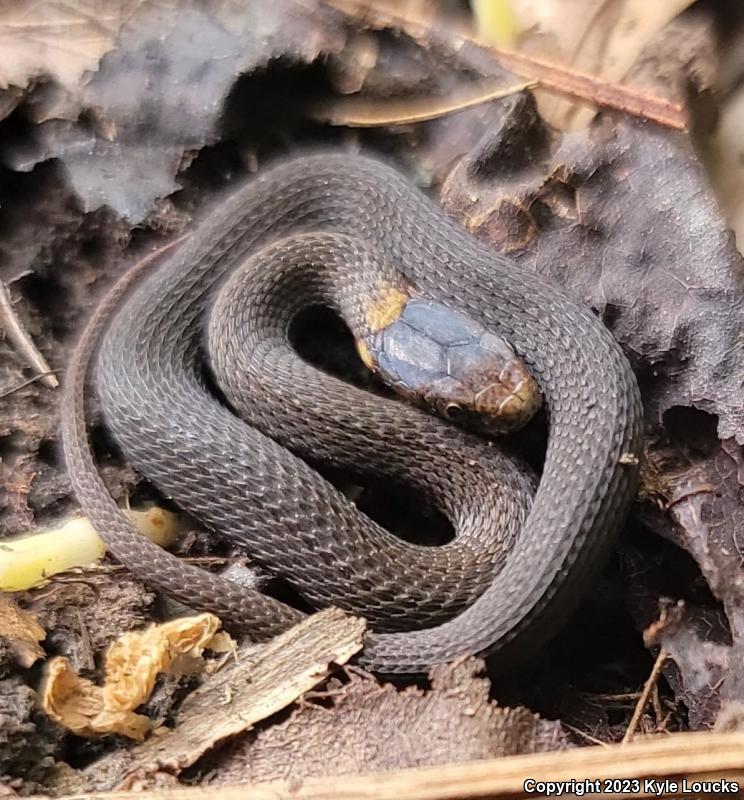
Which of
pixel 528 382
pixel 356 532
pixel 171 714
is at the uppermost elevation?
pixel 528 382

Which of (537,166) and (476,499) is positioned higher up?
(537,166)

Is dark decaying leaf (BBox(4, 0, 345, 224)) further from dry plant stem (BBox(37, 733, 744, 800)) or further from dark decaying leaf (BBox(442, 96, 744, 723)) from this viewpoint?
dry plant stem (BBox(37, 733, 744, 800))

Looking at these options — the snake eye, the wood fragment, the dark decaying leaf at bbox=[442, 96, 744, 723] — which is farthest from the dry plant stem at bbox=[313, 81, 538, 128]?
the wood fragment

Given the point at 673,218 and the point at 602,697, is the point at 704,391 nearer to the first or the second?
the point at 673,218

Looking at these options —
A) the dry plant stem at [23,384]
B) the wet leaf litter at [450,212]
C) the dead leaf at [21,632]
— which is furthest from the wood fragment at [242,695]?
the dry plant stem at [23,384]

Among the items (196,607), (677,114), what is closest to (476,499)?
(196,607)

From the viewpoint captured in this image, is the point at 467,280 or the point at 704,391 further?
the point at 467,280

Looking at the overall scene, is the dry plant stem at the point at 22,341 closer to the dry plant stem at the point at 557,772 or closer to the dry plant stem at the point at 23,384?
the dry plant stem at the point at 23,384

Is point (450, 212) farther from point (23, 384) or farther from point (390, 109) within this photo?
point (23, 384)
